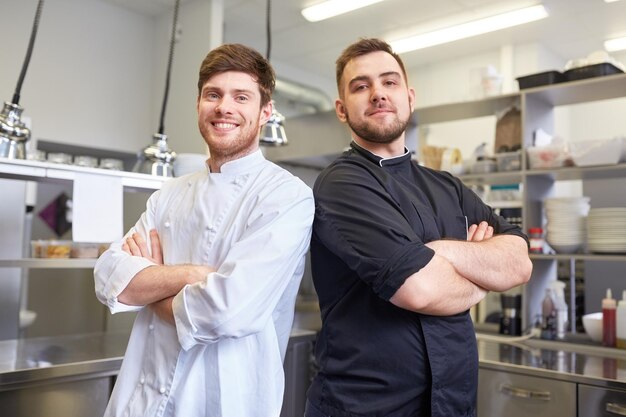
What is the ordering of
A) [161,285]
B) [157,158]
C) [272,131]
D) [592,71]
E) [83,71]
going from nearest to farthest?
[161,285] → [157,158] → [272,131] → [592,71] → [83,71]

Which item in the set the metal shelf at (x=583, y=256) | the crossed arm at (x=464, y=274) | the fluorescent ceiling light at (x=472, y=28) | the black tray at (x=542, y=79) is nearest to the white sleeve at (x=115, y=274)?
the crossed arm at (x=464, y=274)

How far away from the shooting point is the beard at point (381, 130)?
1.63m

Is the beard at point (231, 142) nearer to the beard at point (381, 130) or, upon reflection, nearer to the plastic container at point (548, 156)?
the beard at point (381, 130)

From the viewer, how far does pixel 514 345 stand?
2855 mm

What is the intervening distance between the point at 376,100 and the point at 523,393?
144 centimetres

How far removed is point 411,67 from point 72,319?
4.52 meters

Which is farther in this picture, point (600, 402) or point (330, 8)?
point (330, 8)

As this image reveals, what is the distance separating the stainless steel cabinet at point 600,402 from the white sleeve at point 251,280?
1.41 meters

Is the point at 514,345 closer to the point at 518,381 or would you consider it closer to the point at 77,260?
the point at 518,381

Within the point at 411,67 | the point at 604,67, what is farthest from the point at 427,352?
the point at 411,67

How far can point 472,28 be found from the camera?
538 cm

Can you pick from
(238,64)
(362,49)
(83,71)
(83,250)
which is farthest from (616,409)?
(83,71)

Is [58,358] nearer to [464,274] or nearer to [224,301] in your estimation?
[224,301]

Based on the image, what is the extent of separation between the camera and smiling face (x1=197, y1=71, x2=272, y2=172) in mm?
1479
